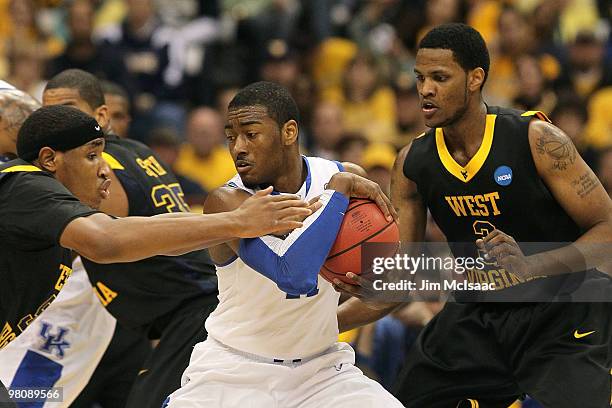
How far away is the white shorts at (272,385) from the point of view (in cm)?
509

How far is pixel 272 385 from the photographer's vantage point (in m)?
5.17

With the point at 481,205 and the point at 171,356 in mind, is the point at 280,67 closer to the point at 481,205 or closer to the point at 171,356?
the point at 171,356

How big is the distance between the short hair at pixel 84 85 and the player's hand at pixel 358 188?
2027 mm

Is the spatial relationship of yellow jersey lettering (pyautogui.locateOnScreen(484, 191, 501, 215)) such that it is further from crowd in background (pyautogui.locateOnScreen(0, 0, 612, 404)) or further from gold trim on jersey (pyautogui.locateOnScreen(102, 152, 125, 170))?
crowd in background (pyautogui.locateOnScreen(0, 0, 612, 404))

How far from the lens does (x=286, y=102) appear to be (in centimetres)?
529

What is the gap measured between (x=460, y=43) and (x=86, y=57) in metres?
6.83

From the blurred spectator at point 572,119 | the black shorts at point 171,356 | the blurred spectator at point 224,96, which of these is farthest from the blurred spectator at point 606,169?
the black shorts at point 171,356

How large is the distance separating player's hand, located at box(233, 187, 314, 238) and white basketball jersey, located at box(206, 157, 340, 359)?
14.4 inches

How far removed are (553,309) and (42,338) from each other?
3162 mm

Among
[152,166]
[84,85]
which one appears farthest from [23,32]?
[152,166]

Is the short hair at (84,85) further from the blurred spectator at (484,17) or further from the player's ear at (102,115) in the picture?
the blurred spectator at (484,17)

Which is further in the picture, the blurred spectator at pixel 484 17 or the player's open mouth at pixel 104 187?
the blurred spectator at pixel 484 17

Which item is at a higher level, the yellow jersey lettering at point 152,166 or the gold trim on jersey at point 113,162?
the gold trim on jersey at point 113,162

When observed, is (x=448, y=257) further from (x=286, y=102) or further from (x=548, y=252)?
(x=286, y=102)
